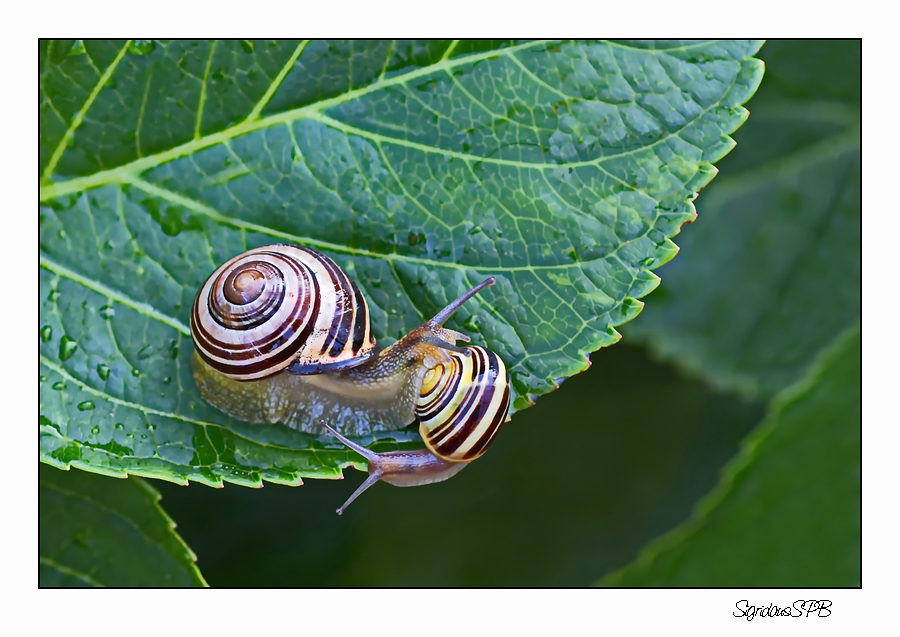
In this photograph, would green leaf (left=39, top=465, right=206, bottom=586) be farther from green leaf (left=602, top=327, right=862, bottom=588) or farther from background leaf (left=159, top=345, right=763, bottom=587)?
green leaf (left=602, top=327, right=862, bottom=588)

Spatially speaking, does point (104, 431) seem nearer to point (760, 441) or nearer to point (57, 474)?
point (57, 474)

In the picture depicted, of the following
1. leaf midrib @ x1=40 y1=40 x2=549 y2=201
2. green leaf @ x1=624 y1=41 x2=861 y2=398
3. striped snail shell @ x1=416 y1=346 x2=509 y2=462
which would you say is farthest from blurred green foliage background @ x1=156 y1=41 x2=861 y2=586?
leaf midrib @ x1=40 y1=40 x2=549 y2=201

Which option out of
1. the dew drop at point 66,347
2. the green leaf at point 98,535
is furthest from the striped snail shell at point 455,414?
the dew drop at point 66,347

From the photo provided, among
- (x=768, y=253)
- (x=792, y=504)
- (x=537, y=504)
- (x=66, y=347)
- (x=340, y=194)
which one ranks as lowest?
(x=66, y=347)

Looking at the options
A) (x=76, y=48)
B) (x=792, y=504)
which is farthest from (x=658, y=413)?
(x=76, y=48)

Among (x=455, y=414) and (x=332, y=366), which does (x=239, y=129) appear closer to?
(x=332, y=366)

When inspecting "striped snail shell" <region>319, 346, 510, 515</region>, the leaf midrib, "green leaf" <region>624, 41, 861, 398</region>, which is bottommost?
"striped snail shell" <region>319, 346, 510, 515</region>

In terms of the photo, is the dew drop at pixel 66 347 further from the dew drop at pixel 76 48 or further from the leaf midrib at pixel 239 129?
the dew drop at pixel 76 48
